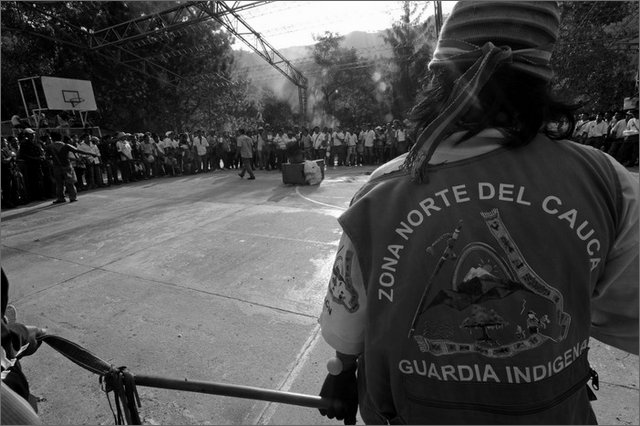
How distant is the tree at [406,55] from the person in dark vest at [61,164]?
995 inches

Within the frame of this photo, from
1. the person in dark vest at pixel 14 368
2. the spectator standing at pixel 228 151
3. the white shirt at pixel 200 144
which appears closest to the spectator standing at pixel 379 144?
the spectator standing at pixel 228 151

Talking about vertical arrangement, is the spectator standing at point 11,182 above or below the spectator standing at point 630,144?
above

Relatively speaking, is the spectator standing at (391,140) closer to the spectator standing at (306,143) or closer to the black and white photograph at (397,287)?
the spectator standing at (306,143)

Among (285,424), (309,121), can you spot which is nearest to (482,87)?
(285,424)

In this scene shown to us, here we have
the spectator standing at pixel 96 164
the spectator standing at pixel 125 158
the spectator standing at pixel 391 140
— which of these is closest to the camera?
the spectator standing at pixel 96 164

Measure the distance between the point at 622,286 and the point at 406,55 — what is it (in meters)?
32.4

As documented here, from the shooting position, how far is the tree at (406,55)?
30.1 metres

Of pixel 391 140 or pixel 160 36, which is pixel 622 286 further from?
pixel 160 36

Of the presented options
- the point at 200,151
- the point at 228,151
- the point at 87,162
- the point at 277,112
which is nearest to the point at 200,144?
the point at 200,151

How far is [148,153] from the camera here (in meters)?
13.4

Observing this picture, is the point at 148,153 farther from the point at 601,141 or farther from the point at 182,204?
the point at 601,141

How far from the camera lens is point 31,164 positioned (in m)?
9.59

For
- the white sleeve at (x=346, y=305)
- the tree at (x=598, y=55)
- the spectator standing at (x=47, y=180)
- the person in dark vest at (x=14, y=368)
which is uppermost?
the tree at (x=598, y=55)

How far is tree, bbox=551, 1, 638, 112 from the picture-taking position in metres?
16.8
